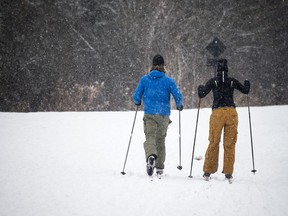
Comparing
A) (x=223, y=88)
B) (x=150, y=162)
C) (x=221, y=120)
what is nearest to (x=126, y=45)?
(x=223, y=88)

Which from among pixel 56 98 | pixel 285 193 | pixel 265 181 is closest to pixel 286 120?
pixel 265 181

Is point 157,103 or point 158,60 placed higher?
point 158,60

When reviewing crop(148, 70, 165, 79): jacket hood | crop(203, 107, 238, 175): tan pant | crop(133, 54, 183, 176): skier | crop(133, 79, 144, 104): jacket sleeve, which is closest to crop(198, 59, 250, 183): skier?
crop(203, 107, 238, 175): tan pant

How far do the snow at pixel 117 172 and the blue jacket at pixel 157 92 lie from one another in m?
1.13

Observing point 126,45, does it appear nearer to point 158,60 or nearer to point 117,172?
point 158,60

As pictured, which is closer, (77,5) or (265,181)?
(265,181)

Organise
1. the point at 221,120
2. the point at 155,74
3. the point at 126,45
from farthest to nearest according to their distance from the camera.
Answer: the point at 126,45, the point at 155,74, the point at 221,120

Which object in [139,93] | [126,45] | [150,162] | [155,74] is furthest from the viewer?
[126,45]

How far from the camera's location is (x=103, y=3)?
22.2 m

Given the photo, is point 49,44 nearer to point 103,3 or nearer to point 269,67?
point 103,3

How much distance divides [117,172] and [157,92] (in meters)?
1.54

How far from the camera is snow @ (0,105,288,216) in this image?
421 centimetres

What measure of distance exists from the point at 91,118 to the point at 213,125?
6460 millimetres

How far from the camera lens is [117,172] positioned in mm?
6344
